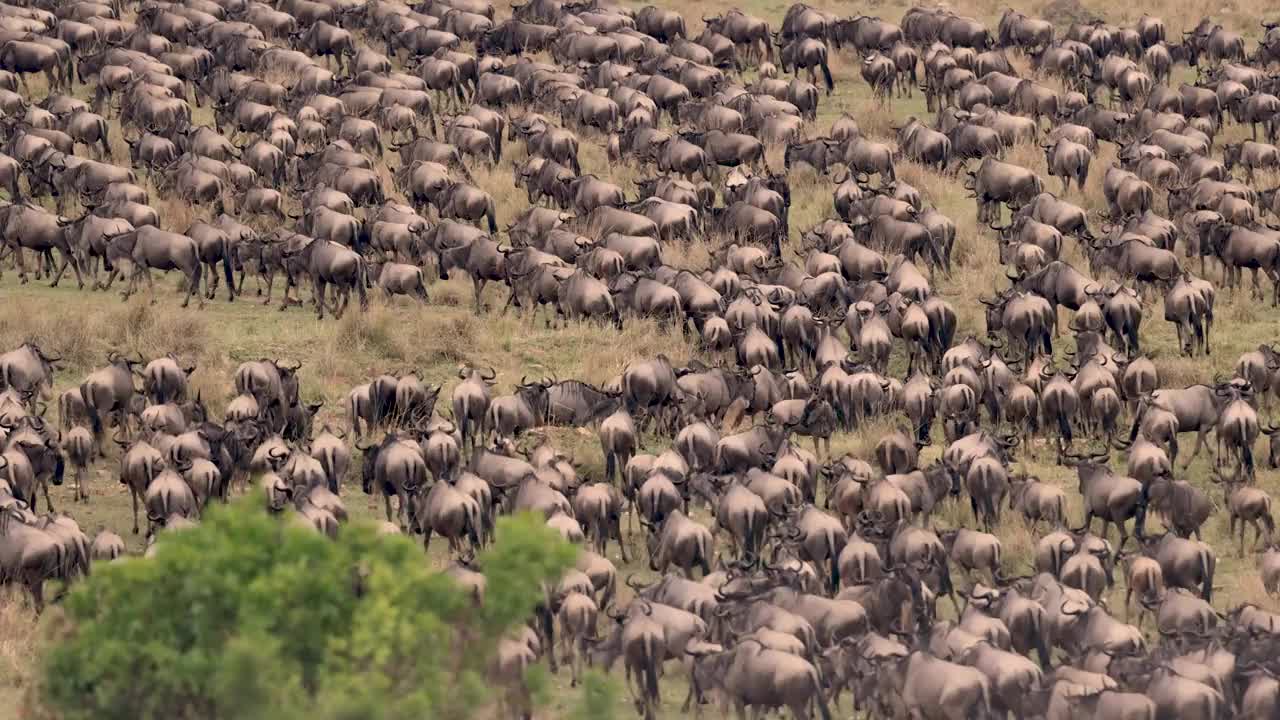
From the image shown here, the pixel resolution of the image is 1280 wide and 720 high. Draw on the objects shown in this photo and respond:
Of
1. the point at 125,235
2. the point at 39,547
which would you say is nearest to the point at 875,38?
the point at 125,235

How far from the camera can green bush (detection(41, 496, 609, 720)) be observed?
569 inches

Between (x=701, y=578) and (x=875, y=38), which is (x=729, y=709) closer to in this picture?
(x=701, y=578)

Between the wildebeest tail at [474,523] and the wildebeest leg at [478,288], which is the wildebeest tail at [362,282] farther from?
the wildebeest tail at [474,523]

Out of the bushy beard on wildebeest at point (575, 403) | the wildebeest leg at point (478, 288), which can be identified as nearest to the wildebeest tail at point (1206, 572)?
the bushy beard on wildebeest at point (575, 403)

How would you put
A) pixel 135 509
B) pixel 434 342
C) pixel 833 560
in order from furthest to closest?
pixel 434 342 → pixel 135 509 → pixel 833 560

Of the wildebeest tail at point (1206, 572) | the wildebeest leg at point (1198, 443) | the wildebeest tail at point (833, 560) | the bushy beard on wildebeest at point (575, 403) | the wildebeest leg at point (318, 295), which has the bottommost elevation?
the wildebeest leg at point (318, 295)

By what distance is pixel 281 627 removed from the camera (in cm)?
1496

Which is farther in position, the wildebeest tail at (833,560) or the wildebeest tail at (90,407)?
the wildebeest tail at (90,407)

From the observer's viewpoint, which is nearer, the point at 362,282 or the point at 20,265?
the point at 362,282

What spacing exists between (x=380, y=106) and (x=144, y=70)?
3.77 metres

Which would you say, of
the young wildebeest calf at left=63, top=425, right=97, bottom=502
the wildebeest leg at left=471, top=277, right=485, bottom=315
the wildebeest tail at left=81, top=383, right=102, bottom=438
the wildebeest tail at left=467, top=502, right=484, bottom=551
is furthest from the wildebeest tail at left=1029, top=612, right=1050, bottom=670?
the wildebeest leg at left=471, top=277, right=485, bottom=315

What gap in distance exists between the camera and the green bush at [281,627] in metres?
14.5

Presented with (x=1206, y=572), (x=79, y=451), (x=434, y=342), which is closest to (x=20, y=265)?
(x=434, y=342)

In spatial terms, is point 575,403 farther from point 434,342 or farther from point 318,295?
point 318,295
